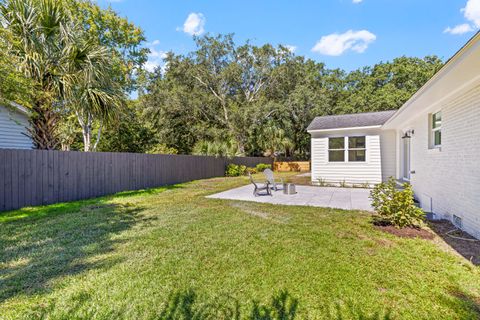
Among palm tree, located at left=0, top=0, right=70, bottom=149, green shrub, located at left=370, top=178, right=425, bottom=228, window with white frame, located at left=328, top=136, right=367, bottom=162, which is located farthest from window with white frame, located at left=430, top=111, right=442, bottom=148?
palm tree, located at left=0, top=0, right=70, bottom=149

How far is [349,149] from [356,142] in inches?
17.5

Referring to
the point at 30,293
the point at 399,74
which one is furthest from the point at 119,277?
the point at 399,74

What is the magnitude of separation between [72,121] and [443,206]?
60.1 ft

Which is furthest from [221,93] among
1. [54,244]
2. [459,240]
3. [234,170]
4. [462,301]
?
[462,301]

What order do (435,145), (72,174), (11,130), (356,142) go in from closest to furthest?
(435,145) → (72,174) → (11,130) → (356,142)

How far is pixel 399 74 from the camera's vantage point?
85.7 feet

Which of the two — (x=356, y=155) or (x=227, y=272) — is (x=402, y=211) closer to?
(x=227, y=272)

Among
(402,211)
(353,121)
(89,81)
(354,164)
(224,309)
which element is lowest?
(224,309)

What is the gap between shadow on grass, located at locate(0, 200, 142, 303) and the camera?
110 inches

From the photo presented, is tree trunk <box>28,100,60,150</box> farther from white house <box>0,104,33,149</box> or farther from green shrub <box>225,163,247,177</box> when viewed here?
green shrub <box>225,163,247,177</box>

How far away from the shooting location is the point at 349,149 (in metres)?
10.8

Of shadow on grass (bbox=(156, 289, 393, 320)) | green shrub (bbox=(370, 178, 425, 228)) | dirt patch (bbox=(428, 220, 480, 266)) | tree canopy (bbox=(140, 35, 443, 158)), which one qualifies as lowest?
shadow on grass (bbox=(156, 289, 393, 320))

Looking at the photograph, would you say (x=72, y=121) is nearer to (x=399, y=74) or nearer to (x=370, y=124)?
(x=370, y=124)

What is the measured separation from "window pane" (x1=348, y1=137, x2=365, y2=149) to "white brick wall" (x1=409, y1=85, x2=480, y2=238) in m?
4.29
